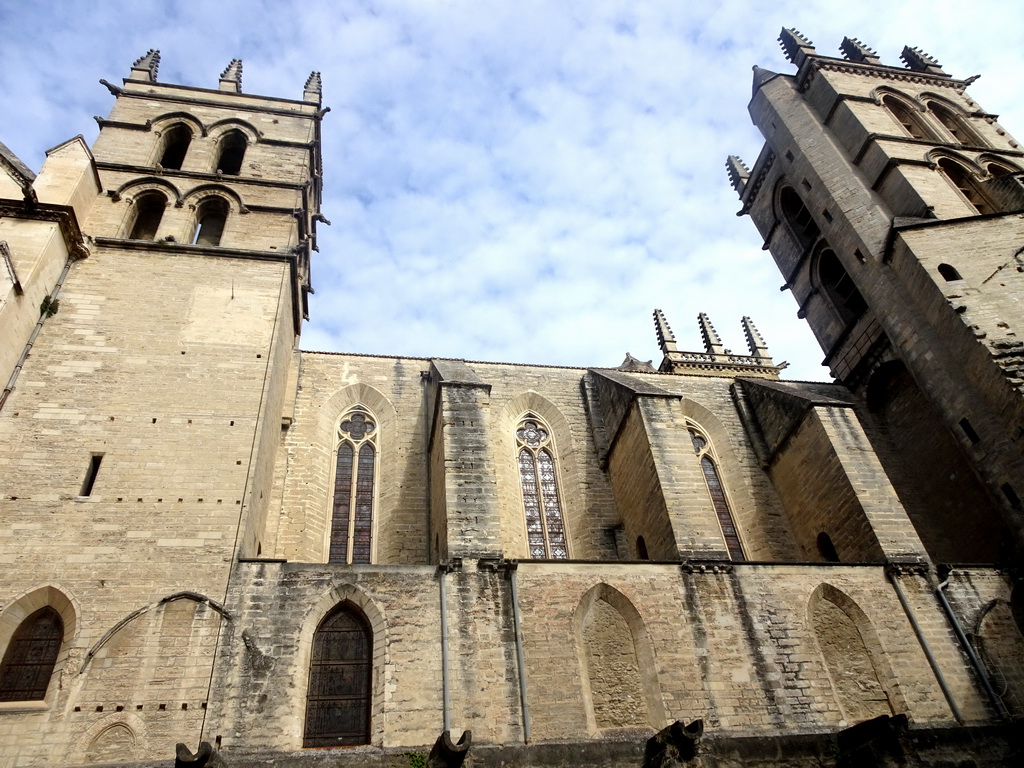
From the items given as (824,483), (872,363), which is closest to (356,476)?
(824,483)

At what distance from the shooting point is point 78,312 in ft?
36.2

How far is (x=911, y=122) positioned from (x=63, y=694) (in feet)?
75.6

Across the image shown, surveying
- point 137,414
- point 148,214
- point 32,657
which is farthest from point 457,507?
point 148,214

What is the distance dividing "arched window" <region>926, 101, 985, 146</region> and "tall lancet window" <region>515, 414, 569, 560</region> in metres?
15.0

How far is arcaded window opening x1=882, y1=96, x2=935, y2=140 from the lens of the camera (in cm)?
1894

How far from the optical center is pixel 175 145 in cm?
1644

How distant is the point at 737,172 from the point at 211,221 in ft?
59.2

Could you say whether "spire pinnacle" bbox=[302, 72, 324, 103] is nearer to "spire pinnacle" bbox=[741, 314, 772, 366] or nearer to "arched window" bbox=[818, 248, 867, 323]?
"arched window" bbox=[818, 248, 867, 323]

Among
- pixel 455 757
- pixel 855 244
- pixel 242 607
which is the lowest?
pixel 455 757

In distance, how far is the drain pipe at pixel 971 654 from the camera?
31.0 ft

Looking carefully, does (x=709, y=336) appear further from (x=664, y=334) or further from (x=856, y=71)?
(x=856, y=71)

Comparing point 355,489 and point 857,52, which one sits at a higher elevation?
point 857,52

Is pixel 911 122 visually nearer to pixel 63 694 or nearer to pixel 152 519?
pixel 152 519

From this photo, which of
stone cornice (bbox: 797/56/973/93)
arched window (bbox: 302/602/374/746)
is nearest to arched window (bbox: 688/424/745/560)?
arched window (bbox: 302/602/374/746)
